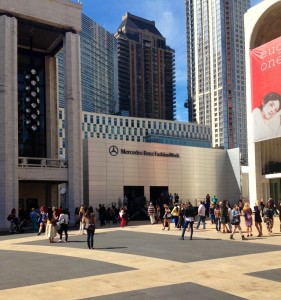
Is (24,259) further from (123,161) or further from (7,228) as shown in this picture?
(123,161)

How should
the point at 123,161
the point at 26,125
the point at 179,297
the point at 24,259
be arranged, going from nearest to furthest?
the point at 179,297, the point at 24,259, the point at 26,125, the point at 123,161

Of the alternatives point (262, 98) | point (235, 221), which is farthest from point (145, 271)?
point (262, 98)

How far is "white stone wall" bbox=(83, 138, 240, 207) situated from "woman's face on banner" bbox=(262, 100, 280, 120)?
13.5 metres

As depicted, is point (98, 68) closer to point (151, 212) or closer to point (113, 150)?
point (113, 150)

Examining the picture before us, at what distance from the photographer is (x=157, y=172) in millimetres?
54750

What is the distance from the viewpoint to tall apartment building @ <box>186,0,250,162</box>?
171125 mm

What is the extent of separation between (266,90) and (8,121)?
87.1ft

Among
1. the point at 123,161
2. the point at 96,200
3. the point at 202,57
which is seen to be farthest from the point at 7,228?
the point at 202,57

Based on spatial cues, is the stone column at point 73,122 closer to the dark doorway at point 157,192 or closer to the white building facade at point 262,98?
the dark doorway at point 157,192

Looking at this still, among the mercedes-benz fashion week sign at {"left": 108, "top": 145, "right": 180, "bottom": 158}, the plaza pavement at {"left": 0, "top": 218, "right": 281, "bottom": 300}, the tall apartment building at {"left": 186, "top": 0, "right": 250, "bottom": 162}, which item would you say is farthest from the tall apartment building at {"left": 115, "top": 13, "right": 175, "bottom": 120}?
the plaza pavement at {"left": 0, "top": 218, "right": 281, "bottom": 300}

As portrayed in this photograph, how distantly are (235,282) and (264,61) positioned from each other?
40.3 meters

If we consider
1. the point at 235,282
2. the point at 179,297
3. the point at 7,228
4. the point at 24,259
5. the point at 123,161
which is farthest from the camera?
the point at 123,161

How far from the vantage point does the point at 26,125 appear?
4425cm

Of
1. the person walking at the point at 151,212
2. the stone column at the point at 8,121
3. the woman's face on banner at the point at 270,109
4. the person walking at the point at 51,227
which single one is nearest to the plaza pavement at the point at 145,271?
the person walking at the point at 51,227
